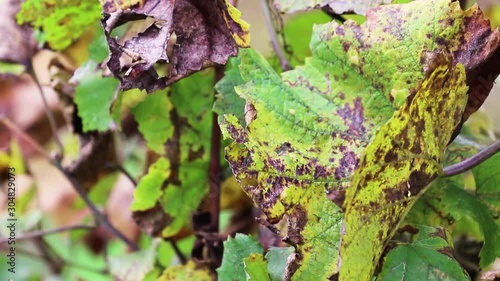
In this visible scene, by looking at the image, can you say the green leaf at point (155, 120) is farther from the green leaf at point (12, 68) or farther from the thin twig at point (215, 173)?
the green leaf at point (12, 68)

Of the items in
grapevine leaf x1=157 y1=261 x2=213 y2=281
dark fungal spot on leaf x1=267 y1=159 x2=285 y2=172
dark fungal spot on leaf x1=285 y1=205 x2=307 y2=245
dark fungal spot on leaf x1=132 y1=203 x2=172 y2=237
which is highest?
dark fungal spot on leaf x1=267 y1=159 x2=285 y2=172

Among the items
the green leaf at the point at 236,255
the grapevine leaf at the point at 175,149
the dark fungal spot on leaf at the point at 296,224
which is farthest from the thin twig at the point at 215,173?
the dark fungal spot on leaf at the point at 296,224

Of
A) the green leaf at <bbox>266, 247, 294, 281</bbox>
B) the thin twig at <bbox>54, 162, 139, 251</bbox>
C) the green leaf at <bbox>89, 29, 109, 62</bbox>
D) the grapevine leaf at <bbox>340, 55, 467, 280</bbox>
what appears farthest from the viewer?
the thin twig at <bbox>54, 162, 139, 251</bbox>

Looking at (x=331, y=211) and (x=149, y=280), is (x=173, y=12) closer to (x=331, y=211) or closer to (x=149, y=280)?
(x=331, y=211)

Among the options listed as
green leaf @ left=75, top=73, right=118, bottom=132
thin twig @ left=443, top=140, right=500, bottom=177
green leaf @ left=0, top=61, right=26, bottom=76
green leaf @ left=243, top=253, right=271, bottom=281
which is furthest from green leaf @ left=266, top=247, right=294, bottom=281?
green leaf @ left=0, top=61, right=26, bottom=76

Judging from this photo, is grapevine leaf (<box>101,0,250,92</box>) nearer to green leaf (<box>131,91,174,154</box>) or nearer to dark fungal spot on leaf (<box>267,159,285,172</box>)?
dark fungal spot on leaf (<box>267,159,285,172</box>)

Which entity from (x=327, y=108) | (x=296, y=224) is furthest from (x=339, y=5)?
(x=296, y=224)

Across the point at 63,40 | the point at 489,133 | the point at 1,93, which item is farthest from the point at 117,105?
the point at 1,93

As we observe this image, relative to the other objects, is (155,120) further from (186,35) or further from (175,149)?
(186,35)
